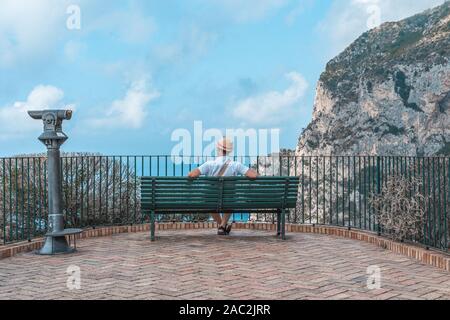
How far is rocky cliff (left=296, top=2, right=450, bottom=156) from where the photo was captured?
6700 cm

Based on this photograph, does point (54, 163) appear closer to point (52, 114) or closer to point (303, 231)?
point (52, 114)

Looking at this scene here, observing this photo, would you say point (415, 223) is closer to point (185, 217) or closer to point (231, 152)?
point (231, 152)

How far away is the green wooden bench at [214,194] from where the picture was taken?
8.44m

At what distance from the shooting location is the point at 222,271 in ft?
20.3

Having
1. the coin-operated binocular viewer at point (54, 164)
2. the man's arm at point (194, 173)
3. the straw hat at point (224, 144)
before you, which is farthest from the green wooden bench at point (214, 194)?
the coin-operated binocular viewer at point (54, 164)

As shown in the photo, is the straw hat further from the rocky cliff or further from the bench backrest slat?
the rocky cliff

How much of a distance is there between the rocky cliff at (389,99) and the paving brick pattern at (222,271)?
58469 millimetres

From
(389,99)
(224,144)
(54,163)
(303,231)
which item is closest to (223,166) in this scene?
(224,144)

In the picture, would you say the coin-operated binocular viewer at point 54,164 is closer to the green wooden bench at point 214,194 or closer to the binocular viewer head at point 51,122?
the binocular viewer head at point 51,122

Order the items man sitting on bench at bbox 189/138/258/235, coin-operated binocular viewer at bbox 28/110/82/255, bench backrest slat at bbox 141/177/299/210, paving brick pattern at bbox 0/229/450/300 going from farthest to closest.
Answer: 1. man sitting on bench at bbox 189/138/258/235
2. bench backrest slat at bbox 141/177/299/210
3. coin-operated binocular viewer at bbox 28/110/82/255
4. paving brick pattern at bbox 0/229/450/300

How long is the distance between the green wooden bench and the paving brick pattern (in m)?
0.51

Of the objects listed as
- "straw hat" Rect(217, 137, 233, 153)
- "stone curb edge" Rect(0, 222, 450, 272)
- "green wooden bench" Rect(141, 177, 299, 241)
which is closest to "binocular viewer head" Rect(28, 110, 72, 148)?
"green wooden bench" Rect(141, 177, 299, 241)
